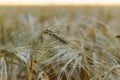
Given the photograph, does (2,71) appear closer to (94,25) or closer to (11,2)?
(94,25)

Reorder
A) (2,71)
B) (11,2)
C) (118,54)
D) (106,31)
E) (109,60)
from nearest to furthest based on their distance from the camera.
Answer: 1. (2,71)
2. (109,60)
3. (118,54)
4. (106,31)
5. (11,2)

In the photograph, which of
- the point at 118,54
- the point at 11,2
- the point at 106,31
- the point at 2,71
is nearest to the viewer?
the point at 2,71

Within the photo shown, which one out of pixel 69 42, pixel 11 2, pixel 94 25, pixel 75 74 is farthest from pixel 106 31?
pixel 11 2

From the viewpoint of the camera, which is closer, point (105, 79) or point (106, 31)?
point (105, 79)

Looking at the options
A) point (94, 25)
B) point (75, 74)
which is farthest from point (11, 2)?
point (75, 74)

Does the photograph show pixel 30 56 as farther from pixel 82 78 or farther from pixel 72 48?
pixel 82 78

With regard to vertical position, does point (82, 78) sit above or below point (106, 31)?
below

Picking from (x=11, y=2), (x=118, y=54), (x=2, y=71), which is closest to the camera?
(x=2, y=71)

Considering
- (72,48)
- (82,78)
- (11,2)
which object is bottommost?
(82,78)

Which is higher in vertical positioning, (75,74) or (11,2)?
(11,2)
